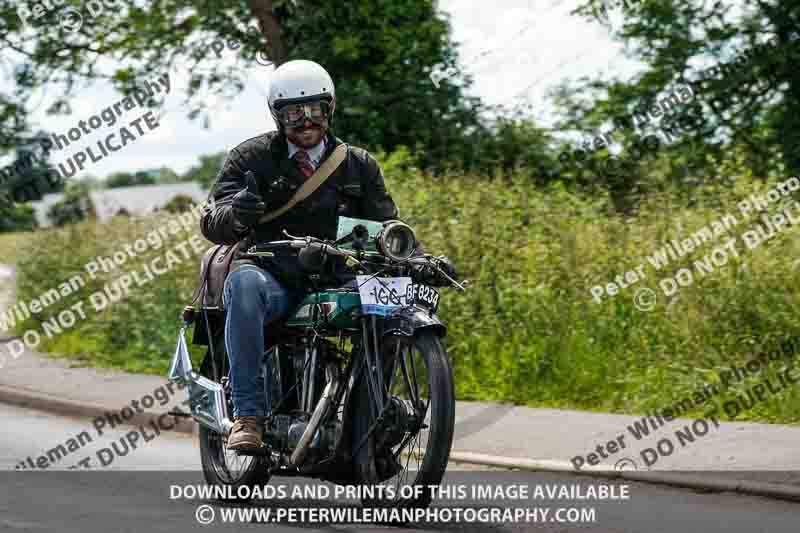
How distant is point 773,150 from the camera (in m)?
20.6

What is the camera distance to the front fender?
263 inches

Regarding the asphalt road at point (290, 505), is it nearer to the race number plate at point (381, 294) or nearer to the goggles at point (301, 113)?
the race number plate at point (381, 294)

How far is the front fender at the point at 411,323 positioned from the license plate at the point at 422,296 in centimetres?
7

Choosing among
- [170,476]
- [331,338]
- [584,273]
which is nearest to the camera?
[331,338]

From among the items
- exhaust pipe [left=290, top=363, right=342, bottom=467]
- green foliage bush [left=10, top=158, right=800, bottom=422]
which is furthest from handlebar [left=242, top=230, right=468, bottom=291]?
green foliage bush [left=10, top=158, right=800, bottom=422]

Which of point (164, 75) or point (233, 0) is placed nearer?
point (233, 0)

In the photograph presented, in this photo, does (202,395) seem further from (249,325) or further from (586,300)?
(586,300)

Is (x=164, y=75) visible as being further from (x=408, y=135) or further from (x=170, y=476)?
(x=170, y=476)

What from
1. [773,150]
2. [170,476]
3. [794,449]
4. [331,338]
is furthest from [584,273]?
[773,150]

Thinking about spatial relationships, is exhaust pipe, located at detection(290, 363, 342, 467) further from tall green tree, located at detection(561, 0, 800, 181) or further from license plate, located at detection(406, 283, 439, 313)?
tall green tree, located at detection(561, 0, 800, 181)

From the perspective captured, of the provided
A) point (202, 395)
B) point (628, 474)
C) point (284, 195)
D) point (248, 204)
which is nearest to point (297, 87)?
point (284, 195)

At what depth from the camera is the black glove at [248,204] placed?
23.3 ft

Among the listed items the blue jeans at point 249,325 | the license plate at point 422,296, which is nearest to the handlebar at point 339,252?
the license plate at point 422,296

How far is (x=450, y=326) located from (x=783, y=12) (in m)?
9.55
